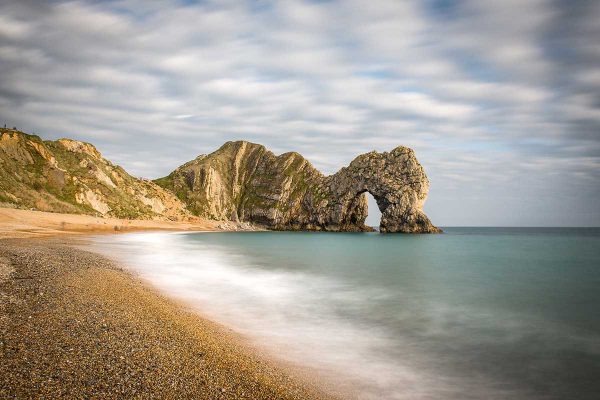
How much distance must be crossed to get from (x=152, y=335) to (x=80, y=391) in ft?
11.7

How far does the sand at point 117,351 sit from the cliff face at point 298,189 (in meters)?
121

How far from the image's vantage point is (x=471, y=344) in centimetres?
1325

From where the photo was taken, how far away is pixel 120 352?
8.48 metres

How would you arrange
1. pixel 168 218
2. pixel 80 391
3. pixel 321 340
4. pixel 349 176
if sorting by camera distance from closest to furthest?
pixel 80 391 < pixel 321 340 < pixel 168 218 < pixel 349 176

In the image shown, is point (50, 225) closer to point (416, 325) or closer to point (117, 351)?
point (117, 351)

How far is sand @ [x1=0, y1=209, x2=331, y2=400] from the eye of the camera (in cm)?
689

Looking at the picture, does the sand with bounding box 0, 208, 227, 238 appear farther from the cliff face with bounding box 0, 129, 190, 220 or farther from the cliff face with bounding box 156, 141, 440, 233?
the cliff face with bounding box 156, 141, 440, 233

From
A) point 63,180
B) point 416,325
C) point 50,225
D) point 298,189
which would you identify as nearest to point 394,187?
point 298,189

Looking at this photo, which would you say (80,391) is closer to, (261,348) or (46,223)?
(261,348)

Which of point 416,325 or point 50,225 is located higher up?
point 50,225

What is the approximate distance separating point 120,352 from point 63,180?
266 feet

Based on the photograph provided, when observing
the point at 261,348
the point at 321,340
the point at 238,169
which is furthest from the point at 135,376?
the point at 238,169

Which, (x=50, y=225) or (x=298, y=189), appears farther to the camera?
(x=298, y=189)

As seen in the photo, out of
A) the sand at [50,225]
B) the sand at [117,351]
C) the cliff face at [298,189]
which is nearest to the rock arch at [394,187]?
the cliff face at [298,189]
